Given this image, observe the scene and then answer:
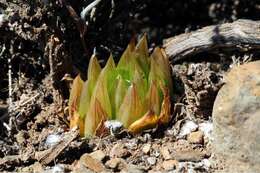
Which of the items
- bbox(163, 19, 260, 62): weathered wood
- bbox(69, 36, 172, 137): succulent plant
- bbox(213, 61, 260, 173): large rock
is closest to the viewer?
bbox(213, 61, 260, 173): large rock

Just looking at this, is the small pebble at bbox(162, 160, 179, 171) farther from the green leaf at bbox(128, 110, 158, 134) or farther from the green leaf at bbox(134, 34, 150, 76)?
the green leaf at bbox(134, 34, 150, 76)

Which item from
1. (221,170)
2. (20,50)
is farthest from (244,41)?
(20,50)

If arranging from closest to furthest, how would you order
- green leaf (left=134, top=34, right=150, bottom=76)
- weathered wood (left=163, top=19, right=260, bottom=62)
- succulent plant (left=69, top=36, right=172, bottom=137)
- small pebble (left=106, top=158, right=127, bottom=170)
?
small pebble (left=106, top=158, right=127, bottom=170), succulent plant (left=69, top=36, right=172, bottom=137), green leaf (left=134, top=34, right=150, bottom=76), weathered wood (left=163, top=19, right=260, bottom=62)

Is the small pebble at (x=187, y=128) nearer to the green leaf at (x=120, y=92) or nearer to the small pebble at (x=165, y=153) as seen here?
the small pebble at (x=165, y=153)

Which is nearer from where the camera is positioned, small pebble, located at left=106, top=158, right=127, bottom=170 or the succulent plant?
small pebble, located at left=106, top=158, right=127, bottom=170

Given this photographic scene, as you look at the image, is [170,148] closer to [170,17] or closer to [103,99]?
[103,99]

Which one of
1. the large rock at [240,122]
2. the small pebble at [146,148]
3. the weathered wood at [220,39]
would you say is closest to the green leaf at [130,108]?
the small pebble at [146,148]

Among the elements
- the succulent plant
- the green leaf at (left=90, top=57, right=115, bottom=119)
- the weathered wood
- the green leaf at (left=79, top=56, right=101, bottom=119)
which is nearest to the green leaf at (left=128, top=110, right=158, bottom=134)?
the succulent plant
